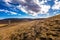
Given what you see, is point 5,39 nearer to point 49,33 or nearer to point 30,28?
point 30,28

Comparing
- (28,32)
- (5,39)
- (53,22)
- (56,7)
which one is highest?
(56,7)

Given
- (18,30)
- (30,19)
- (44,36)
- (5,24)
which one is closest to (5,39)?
(18,30)

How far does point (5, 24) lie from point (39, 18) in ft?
3.94

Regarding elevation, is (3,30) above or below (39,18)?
below

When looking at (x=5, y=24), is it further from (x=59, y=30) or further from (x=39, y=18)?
(x=59, y=30)

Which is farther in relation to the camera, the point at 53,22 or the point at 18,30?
the point at 18,30

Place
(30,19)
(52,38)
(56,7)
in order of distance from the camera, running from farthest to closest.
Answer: (30,19) → (56,7) → (52,38)

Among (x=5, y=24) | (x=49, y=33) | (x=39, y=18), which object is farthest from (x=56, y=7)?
(x=5, y=24)

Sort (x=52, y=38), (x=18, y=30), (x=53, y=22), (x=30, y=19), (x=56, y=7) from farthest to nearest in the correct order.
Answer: (x=30, y=19) → (x=56, y=7) → (x=18, y=30) → (x=53, y=22) → (x=52, y=38)

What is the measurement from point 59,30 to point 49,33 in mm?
248

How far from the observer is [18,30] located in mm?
3789

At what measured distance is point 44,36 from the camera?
3145mm

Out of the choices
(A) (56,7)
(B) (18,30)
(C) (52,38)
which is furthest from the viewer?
(A) (56,7)

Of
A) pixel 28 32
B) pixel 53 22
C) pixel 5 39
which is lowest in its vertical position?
pixel 5 39
